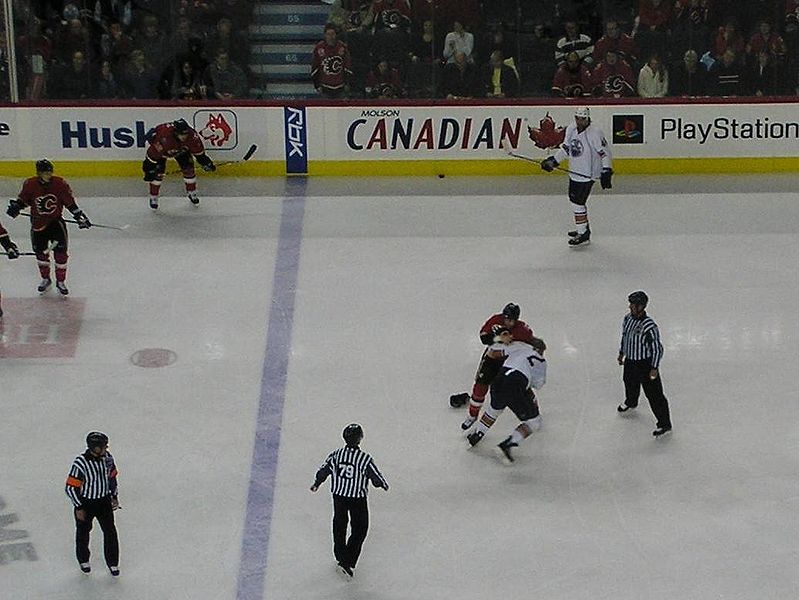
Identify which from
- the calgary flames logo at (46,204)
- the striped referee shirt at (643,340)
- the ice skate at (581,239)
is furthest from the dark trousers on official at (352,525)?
the ice skate at (581,239)

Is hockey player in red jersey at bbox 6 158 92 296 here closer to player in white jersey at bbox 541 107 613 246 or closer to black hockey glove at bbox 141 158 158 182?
black hockey glove at bbox 141 158 158 182

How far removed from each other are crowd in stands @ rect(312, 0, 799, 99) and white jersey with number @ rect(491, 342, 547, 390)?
25.6ft

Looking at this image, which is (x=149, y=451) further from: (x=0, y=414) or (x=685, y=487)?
(x=685, y=487)

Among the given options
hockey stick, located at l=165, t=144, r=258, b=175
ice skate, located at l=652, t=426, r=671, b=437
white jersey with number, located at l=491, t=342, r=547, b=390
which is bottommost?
ice skate, located at l=652, t=426, r=671, b=437

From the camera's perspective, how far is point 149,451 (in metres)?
11.9

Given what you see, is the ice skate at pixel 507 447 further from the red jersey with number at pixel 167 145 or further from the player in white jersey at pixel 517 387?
the red jersey with number at pixel 167 145

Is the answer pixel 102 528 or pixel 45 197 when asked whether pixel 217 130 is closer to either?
pixel 45 197

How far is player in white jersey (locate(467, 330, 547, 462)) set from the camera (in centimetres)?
1148

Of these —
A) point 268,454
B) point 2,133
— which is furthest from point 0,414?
point 2,133

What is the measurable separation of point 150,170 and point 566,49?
523cm

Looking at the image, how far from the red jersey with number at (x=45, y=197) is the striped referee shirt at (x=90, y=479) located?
531 centimetres

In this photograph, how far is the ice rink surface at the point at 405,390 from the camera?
409 inches

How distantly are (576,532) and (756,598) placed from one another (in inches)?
52.4

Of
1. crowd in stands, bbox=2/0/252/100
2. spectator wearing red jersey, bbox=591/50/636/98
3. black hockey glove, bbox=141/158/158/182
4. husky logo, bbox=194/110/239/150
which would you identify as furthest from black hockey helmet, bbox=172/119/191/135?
spectator wearing red jersey, bbox=591/50/636/98
